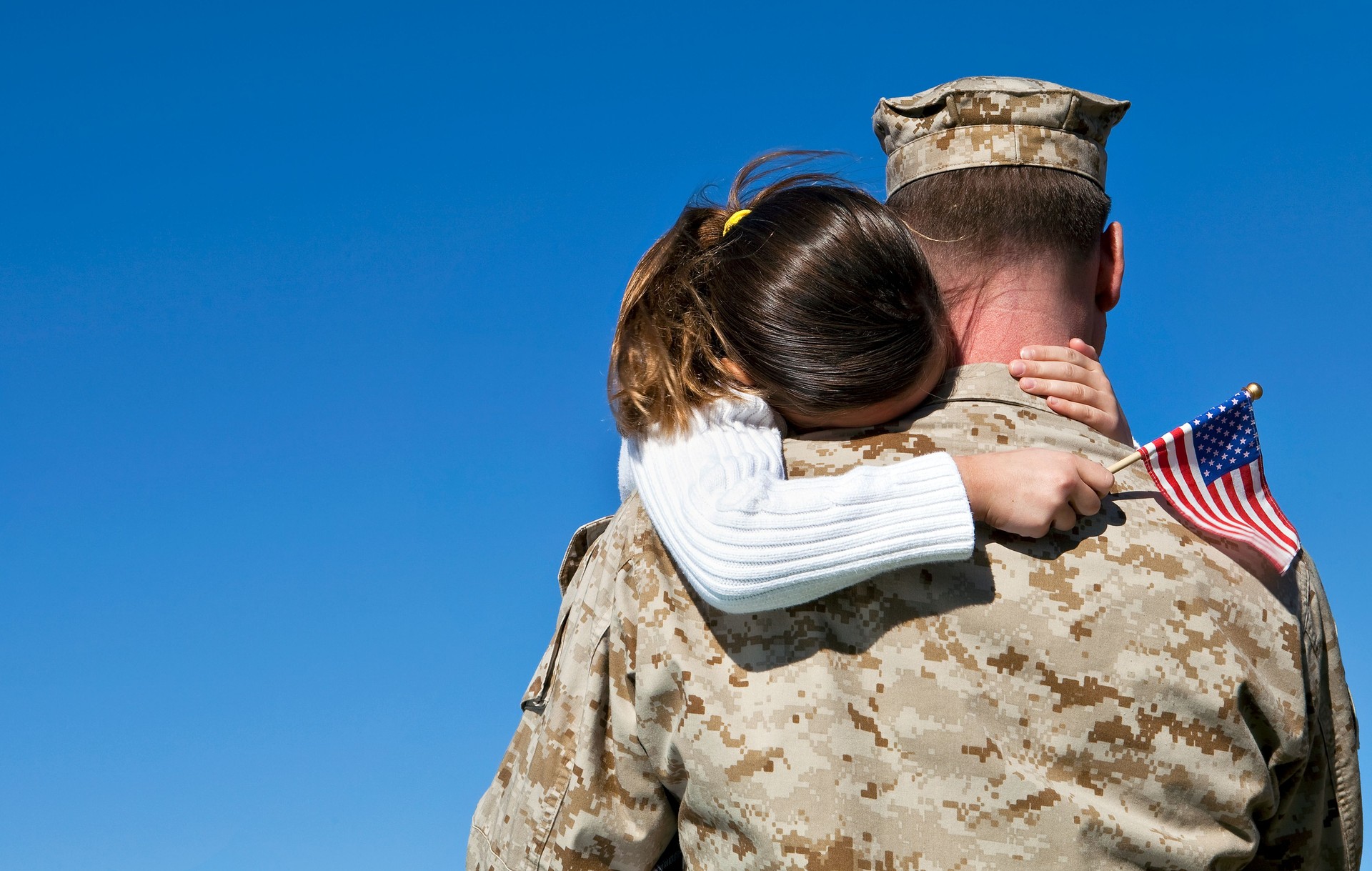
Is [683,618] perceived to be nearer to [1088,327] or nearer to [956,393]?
[956,393]

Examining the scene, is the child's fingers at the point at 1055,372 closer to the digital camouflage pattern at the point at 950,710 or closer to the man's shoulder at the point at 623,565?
the digital camouflage pattern at the point at 950,710

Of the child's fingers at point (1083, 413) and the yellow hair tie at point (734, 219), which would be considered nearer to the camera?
the child's fingers at point (1083, 413)

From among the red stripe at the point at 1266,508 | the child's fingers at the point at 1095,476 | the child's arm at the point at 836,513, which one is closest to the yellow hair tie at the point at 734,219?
the child's arm at the point at 836,513

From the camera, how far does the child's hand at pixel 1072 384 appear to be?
333 cm

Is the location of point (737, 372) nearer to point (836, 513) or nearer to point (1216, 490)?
point (836, 513)

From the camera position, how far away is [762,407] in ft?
10.4

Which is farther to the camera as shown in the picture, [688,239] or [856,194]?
[688,239]

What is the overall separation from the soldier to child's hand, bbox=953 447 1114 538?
0.09 metres

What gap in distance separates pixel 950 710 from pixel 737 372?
3.03 feet

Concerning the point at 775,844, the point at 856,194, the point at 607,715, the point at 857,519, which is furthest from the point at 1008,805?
the point at 856,194

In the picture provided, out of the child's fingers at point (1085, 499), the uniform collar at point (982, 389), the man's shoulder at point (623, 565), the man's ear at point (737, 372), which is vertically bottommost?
the child's fingers at point (1085, 499)

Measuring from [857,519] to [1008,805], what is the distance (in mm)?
692

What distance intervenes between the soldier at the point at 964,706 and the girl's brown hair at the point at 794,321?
0.18 metres

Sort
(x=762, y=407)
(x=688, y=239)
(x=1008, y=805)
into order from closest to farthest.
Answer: (x=1008, y=805)
(x=762, y=407)
(x=688, y=239)
